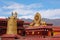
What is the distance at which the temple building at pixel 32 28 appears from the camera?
28.4 metres

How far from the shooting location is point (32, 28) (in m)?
29.1

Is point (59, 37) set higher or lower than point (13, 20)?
lower

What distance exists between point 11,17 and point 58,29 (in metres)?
8.76

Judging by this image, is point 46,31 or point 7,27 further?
point 7,27

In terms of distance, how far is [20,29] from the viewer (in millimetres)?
34781

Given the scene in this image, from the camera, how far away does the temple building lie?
28.4m

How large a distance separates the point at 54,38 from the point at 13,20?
426 inches

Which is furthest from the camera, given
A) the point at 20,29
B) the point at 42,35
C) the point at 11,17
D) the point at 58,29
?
the point at 20,29

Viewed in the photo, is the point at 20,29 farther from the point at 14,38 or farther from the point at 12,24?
the point at 14,38

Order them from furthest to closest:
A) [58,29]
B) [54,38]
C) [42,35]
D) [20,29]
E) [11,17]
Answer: [20,29] < [11,17] < [42,35] < [58,29] < [54,38]

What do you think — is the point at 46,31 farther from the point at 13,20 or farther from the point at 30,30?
the point at 13,20

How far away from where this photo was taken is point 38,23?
33156 mm

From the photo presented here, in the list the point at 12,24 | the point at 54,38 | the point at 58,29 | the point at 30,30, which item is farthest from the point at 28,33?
the point at 54,38

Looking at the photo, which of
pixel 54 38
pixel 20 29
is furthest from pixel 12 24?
pixel 54 38
